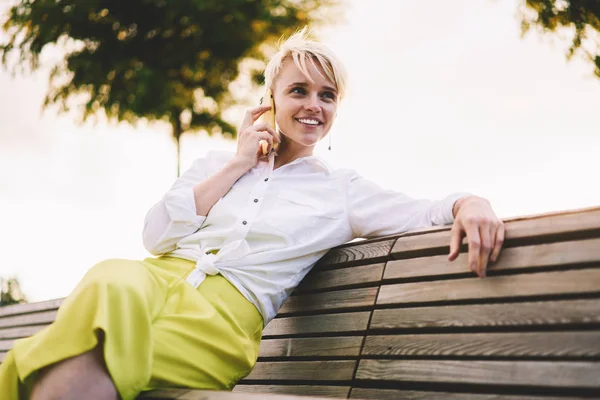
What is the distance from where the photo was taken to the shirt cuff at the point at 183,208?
2602 mm

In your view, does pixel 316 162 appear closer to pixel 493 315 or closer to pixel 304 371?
pixel 304 371

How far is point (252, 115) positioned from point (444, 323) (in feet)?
4.45

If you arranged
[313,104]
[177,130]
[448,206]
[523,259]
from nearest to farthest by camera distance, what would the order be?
[523,259], [448,206], [313,104], [177,130]

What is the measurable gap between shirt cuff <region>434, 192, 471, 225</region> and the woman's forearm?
2.72 feet

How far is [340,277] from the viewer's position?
2.68m

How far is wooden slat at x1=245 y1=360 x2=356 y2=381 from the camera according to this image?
7.86 feet

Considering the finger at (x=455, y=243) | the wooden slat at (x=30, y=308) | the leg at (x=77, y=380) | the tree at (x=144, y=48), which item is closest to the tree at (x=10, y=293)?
the wooden slat at (x=30, y=308)

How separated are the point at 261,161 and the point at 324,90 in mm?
408

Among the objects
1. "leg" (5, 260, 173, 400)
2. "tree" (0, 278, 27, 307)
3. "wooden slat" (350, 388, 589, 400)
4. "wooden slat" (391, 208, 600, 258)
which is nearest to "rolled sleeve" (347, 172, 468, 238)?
"wooden slat" (391, 208, 600, 258)

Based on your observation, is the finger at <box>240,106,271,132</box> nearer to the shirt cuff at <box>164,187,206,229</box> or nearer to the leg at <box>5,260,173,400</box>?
the shirt cuff at <box>164,187,206,229</box>

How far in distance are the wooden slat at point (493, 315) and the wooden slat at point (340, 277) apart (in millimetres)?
182

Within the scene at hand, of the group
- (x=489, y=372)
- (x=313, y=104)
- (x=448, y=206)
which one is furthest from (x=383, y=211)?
(x=489, y=372)

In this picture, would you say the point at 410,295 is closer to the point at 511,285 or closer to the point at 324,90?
the point at 511,285

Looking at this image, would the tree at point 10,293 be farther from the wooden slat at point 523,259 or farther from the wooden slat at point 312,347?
the wooden slat at point 523,259
